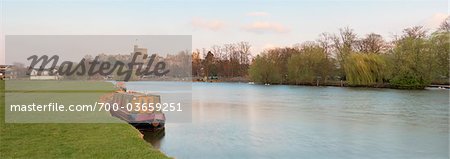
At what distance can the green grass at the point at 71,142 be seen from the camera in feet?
26.8

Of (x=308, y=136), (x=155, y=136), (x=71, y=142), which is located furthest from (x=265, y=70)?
(x=71, y=142)

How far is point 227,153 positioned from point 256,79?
7119 centimetres

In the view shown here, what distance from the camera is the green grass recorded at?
8172 millimetres

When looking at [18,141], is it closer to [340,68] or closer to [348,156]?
[348,156]

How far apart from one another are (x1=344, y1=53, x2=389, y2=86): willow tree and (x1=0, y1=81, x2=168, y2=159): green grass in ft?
170

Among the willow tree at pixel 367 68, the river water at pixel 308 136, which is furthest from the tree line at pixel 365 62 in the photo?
the river water at pixel 308 136

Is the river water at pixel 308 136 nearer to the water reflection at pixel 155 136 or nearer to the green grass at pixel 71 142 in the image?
the water reflection at pixel 155 136

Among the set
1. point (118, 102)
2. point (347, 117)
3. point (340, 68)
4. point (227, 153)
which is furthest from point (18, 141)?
point (340, 68)

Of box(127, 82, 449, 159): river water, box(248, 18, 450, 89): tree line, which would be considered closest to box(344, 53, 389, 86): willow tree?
box(248, 18, 450, 89): tree line

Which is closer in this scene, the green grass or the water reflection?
the green grass

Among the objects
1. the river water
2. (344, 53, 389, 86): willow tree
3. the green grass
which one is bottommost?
the river water

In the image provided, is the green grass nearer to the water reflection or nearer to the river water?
the water reflection

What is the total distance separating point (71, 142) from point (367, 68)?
55809mm

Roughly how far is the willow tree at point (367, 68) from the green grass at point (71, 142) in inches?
2045
